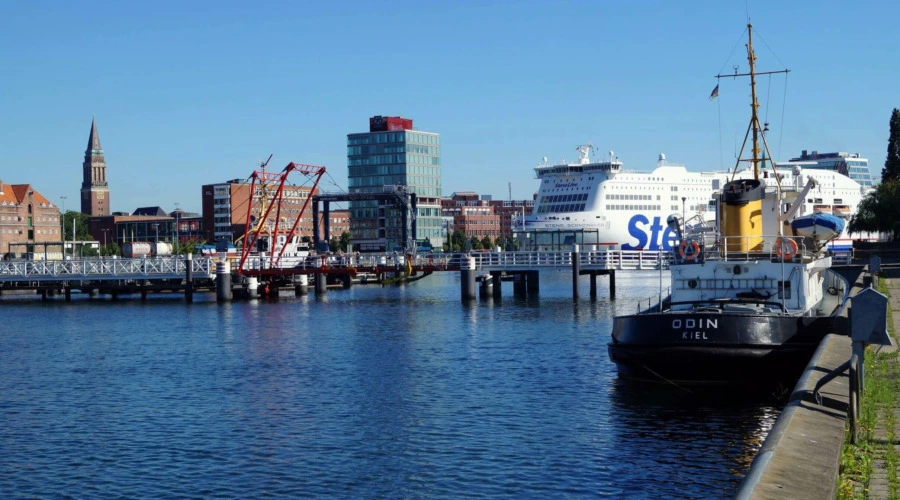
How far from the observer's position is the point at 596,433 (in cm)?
2414

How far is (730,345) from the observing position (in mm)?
26297

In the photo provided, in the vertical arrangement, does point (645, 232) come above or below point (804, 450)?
above

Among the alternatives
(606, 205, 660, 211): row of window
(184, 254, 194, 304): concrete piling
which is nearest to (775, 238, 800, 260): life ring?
(184, 254, 194, 304): concrete piling

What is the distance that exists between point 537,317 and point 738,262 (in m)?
28.2

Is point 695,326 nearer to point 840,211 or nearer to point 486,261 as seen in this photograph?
point 840,211

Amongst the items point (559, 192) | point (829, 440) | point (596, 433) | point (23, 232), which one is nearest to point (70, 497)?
point (596, 433)

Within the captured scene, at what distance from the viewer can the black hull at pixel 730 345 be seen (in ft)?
86.2

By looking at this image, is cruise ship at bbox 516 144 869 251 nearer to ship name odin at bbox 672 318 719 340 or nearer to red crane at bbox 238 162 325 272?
red crane at bbox 238 162 325 272

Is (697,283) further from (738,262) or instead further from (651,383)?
(651,383)

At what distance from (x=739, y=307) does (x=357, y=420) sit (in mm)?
10780

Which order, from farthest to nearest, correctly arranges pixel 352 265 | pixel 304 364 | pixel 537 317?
1. pixel 352 265
2. pixel 537 317
3. pixel 304 364

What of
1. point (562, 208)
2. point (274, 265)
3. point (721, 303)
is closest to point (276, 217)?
point (274, 265)

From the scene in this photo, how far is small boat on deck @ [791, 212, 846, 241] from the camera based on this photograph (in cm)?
3216

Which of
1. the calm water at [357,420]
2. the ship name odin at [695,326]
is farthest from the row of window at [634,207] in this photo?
the ship name odin at [695,326]
